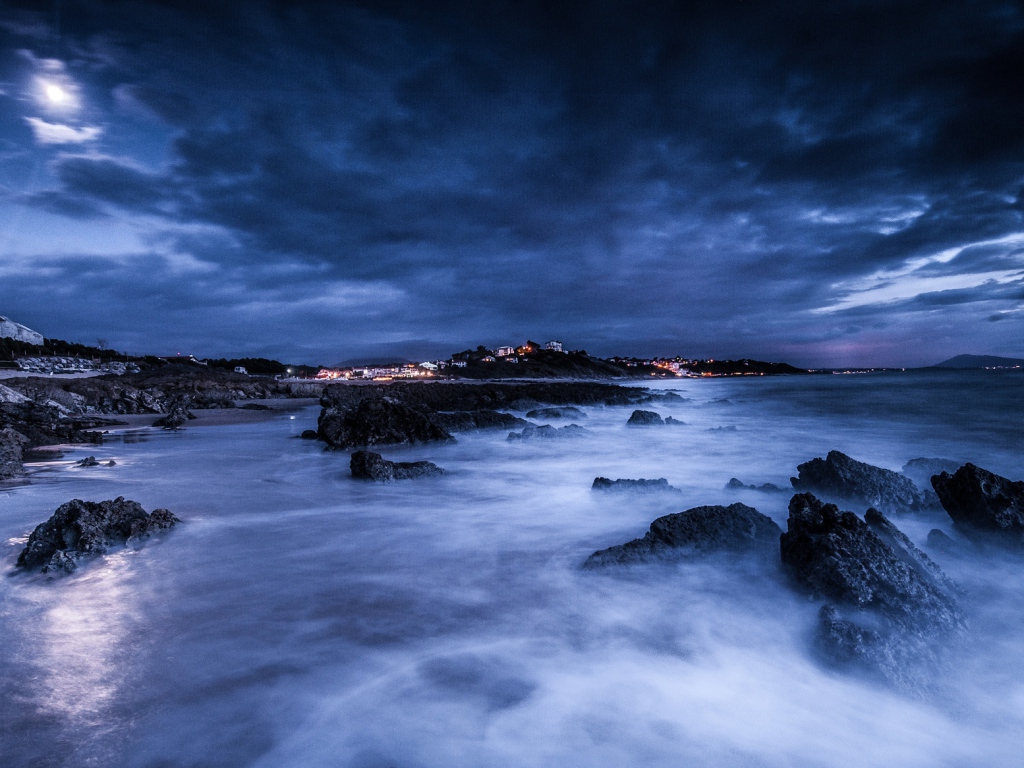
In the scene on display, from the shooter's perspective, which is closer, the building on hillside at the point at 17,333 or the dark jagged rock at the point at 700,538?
the dark jagged rock at the point at 700,538

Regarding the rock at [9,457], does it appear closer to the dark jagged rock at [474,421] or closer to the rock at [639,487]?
the dark jagged rock at [474,421]

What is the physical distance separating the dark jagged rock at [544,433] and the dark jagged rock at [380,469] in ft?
16.4

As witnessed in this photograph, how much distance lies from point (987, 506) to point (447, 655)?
248 inches

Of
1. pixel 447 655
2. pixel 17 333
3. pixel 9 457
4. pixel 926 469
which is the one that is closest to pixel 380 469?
pixel 447 655

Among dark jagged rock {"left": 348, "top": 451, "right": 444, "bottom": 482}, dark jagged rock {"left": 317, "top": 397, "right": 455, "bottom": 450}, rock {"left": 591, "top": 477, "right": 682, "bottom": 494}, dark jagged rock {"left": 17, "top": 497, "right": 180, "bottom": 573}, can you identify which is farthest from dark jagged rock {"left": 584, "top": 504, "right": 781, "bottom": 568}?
dark jagged rock {"left": 317, "top": 397, "right": 455, "bottom": 450}

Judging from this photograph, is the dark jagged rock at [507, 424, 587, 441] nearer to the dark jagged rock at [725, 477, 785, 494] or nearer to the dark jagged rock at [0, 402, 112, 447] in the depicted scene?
the dark jagged rock at [725, 477, 785, 494]

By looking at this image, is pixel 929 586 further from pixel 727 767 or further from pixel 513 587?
pixel 513 587

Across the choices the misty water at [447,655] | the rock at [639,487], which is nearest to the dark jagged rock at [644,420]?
the rock at [639,487]

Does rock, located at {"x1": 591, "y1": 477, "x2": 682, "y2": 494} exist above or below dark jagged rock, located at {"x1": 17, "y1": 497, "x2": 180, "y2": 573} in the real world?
below

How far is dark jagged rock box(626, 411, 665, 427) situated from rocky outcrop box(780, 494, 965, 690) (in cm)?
1466

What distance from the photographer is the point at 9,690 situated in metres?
2.97

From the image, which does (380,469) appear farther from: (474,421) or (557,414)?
(557,414)

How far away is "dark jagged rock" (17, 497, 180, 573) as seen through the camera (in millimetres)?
4703

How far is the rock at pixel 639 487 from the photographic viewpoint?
26.6 feet
